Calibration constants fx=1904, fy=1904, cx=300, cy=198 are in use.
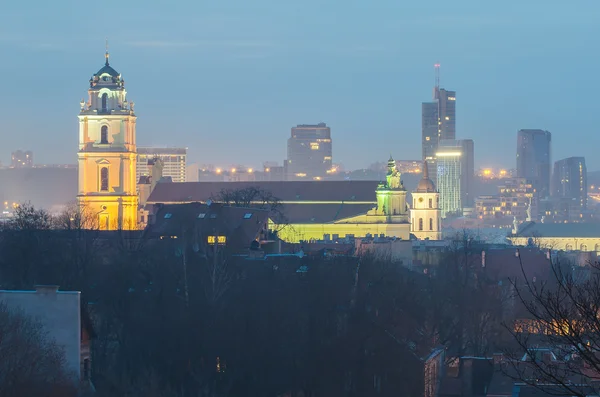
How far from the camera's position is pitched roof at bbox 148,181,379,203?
514 feet

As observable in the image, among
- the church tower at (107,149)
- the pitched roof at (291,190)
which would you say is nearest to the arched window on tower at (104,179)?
the church tower at (107,149)

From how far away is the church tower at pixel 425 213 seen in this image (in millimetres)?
176250

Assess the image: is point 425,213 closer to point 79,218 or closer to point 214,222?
point 79,218

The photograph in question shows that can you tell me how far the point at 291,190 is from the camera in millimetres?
160875

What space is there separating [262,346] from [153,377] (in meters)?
5.19

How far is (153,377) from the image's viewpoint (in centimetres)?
4416

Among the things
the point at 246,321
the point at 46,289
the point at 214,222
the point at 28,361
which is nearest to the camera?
the point at 28,361

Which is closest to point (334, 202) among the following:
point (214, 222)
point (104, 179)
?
point (104, 179)

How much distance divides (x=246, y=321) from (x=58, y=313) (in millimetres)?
8569

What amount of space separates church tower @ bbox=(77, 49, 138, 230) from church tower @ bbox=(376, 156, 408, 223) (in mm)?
25742

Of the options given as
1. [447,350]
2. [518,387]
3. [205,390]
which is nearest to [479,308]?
[447,350]

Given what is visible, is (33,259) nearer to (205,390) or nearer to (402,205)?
(205,390)

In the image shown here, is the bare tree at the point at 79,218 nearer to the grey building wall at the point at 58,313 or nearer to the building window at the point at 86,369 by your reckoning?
the grey building wall at the point at 58,313

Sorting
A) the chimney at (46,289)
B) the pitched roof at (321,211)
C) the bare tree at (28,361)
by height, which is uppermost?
the pitched roof at (321,211)
